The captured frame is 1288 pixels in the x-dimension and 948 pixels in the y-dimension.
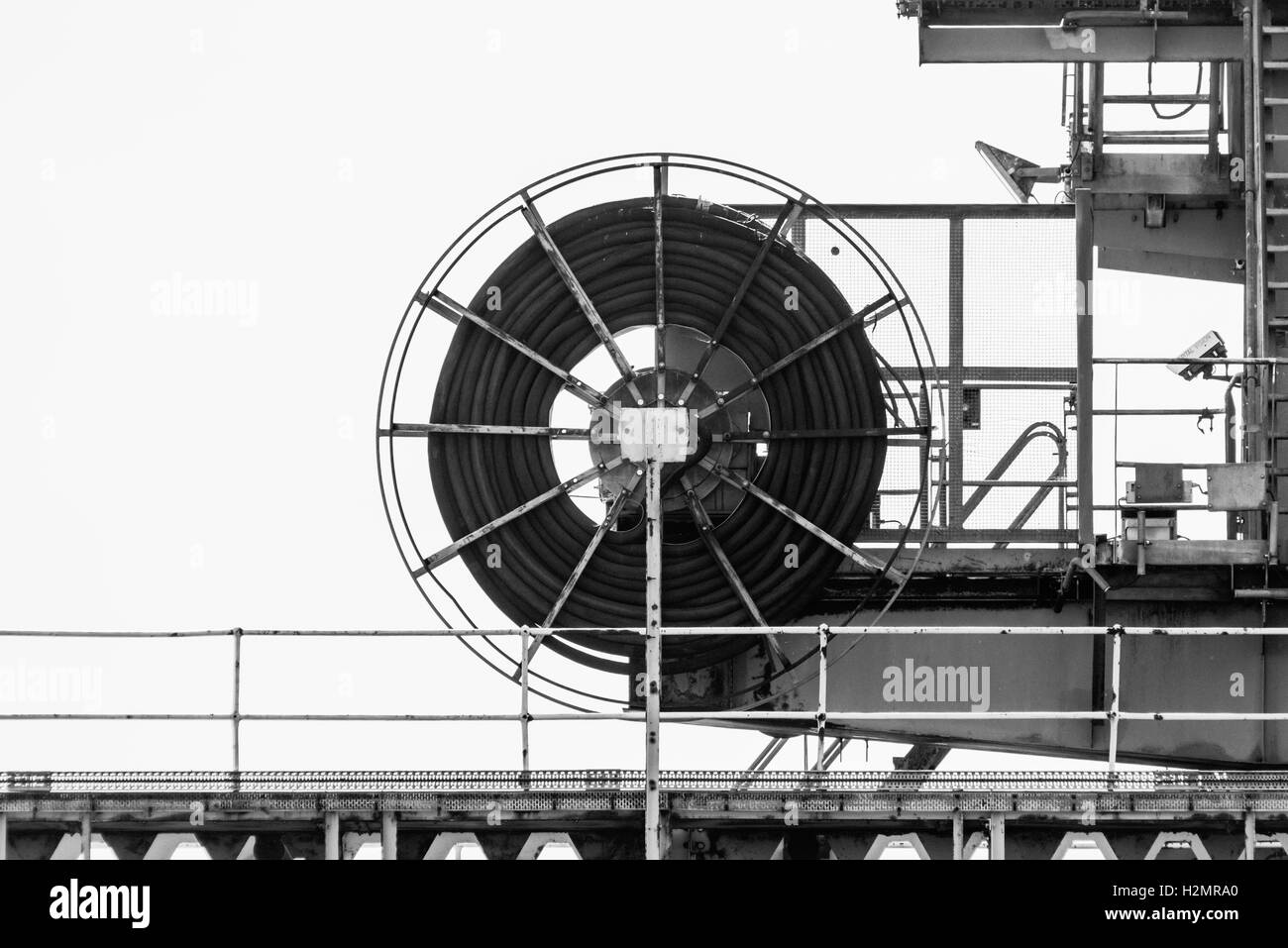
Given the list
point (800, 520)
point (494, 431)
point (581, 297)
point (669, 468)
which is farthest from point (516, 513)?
point (800, 520)

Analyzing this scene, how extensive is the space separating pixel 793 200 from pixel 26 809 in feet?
22.8

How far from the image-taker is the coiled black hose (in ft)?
59.0

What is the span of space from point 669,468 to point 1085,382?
3135 mm

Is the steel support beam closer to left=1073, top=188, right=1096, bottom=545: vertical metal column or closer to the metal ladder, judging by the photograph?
the metal ladder

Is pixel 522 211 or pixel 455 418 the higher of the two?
pixel 522 211

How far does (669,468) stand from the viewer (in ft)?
59.0

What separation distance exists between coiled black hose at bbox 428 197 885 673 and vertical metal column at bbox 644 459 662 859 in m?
3.55

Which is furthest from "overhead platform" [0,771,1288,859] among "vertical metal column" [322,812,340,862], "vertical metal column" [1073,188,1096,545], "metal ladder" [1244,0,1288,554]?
"metal ladder" [1244,0,1288,554]

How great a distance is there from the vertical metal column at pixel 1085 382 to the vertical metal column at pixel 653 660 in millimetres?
4821
